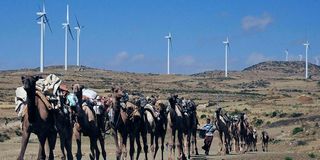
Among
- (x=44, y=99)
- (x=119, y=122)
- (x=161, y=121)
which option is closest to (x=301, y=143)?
(x=161, y=121)

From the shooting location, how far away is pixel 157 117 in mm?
29109

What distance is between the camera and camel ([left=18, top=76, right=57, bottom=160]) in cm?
1758

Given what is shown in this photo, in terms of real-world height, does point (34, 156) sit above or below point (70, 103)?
below

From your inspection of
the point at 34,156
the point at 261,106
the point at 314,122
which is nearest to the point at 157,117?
the point at 34,156

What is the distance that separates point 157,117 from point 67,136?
28.8 feet

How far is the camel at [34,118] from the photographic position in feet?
57.7

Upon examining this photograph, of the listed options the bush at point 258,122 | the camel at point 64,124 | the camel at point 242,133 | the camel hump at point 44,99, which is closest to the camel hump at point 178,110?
the camel at point 64,124

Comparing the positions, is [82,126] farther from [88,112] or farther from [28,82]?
[28,82]

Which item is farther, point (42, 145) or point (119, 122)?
point (119, 122)

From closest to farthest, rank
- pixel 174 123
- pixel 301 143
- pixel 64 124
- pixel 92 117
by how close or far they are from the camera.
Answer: pixel 64 124
pixel 92 117
pixel 174 123
pixel 301 143

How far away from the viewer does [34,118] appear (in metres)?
18.2

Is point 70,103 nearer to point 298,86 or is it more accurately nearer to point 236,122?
point 236,122

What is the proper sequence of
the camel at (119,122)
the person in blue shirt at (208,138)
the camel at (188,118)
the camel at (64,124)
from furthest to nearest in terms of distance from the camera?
the person in blue shirt at (208,138) < the camel at (188,118) < the camel at (119,122) < the camel at (64,124)

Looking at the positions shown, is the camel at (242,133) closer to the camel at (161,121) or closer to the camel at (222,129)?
the camel at (222,129)
